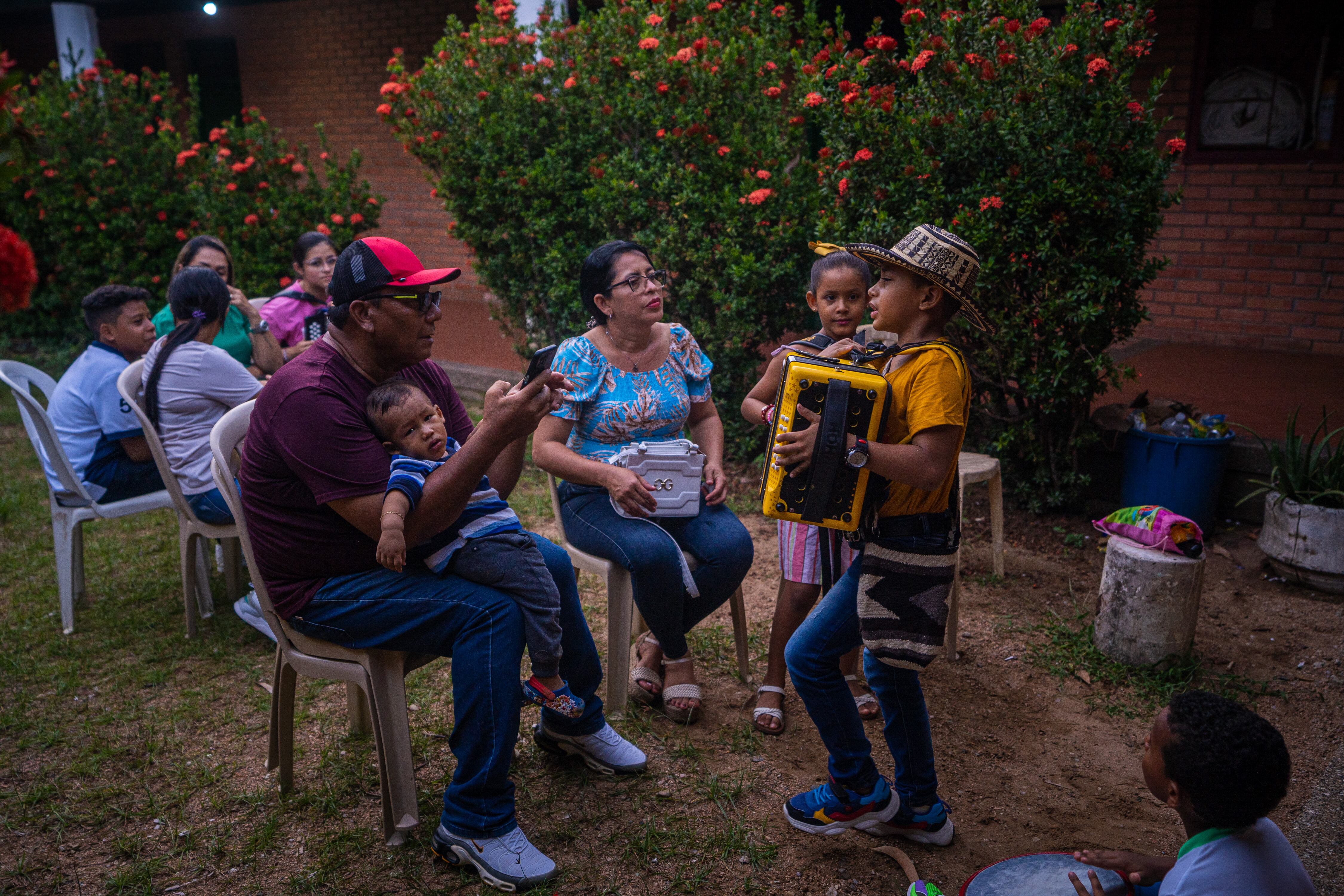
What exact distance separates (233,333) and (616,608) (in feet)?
9.49

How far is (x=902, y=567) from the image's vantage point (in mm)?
2453

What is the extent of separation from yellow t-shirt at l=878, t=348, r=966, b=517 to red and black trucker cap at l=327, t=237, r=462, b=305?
1.25 metres

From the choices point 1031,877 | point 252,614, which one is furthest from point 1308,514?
point 252,614

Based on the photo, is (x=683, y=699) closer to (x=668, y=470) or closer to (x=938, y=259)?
(x=668, y=470)

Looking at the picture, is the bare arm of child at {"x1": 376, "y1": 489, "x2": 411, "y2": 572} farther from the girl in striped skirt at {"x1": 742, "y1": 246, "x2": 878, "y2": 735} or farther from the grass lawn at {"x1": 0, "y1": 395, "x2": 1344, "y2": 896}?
the girl in striped skirt at {"x1": 742, "y1": 246, "x2": 878, "y2": 735}

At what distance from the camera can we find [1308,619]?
409 cm

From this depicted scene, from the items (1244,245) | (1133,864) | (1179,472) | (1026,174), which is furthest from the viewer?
(1244,245)

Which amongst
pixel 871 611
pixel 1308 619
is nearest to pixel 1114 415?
pixel 1308 619

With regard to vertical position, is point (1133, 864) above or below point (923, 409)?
below

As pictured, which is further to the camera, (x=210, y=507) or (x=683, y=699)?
(x=210, y=507)

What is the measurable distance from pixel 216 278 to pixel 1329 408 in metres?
6.22

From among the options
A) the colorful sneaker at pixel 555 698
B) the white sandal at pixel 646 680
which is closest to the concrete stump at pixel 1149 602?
the white sandal at pixel 646 680

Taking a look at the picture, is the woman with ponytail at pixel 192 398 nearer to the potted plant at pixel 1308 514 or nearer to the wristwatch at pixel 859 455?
the wristwatch at pixel 859 455

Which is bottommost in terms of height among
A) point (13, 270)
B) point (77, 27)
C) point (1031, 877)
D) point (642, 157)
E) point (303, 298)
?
point (1031, 877)
